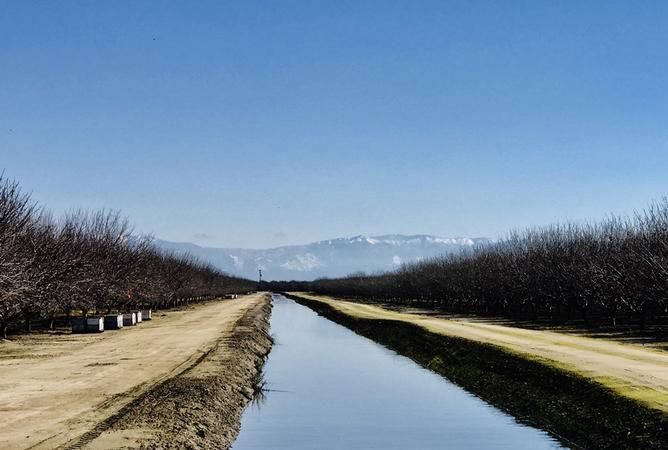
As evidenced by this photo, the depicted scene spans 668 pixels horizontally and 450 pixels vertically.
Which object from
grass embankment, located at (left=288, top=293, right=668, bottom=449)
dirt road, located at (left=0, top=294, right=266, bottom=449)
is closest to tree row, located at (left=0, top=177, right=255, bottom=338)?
dirt road, located at (left=0, top=294, right=266, bottom=449)

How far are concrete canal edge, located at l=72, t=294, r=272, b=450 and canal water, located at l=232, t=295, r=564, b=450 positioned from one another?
83 centimetres

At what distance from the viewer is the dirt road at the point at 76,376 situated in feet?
70.9

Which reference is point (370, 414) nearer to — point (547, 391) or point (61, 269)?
point (547, 391)

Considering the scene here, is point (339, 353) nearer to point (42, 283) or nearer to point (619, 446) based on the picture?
point (42, 283)

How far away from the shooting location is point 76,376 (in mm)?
33219

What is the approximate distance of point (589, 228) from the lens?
3969 inches

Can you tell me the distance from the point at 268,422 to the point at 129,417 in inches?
268

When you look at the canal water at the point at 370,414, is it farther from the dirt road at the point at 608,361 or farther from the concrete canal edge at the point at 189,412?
the dirt road at the point at 608,361

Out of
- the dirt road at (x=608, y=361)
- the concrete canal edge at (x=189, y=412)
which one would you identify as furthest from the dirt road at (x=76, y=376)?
the dirt road at (x=608, y=361)

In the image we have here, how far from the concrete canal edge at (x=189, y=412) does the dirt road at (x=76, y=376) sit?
0.67m

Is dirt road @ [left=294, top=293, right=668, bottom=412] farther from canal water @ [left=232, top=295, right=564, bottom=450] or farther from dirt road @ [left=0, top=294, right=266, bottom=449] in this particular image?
dirt road @ [left=0, top=294, right=266, bottom=449]

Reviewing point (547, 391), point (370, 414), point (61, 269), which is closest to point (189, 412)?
point (370, 414)

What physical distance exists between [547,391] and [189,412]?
14.5 metres

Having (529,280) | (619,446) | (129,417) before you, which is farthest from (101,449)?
(529,280)
